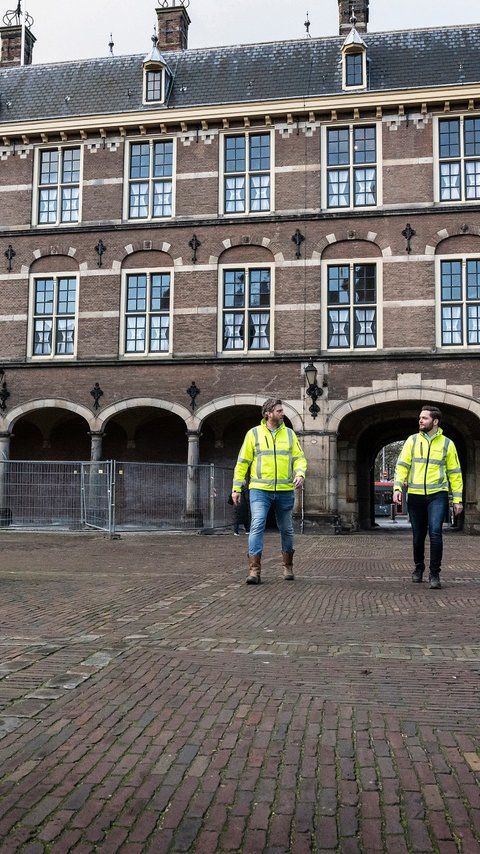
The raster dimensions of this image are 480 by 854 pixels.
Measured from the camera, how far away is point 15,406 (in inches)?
886

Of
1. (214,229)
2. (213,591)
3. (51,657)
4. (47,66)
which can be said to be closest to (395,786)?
(51,657)

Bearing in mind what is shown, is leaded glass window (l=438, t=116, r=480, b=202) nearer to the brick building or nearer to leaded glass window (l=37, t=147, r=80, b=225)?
the brick building

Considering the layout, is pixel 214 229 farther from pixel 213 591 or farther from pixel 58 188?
pixel 213 591

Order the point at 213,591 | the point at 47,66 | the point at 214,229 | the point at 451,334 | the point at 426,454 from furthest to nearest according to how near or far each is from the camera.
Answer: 1. the point at 47,66
2. the point at 214,229
3. the point at 451,334
4. the point at 426,454
5. the point at 213,591

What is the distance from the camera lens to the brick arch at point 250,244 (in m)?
21.8

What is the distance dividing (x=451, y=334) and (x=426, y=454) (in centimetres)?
1330

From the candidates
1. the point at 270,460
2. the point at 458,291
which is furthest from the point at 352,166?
the point at 270,460

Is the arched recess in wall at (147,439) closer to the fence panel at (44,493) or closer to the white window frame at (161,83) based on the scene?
the fence panel at (44,493)

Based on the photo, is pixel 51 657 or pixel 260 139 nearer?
pixel 51 657

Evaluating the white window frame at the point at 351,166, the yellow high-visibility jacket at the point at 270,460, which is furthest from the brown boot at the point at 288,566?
the white window frame at the point at 351,166

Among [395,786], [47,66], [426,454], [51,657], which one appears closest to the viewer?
[395,786]

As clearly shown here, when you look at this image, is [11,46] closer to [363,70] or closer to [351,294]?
[363,70]

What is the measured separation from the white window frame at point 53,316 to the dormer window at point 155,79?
19.5 feet

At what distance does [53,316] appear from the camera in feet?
75.2
